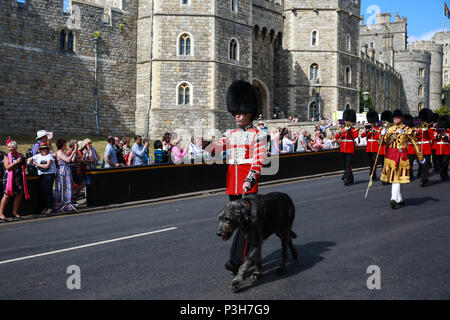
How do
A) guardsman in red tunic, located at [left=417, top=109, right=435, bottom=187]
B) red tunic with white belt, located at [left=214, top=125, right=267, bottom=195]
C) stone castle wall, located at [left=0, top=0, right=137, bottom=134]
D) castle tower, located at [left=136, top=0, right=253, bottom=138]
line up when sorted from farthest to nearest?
castle tower, located at [left=136, top=0, right=253, bottom=138]
stone castle wall, located at [left=0, top=0, right=137, bottom=134]
guardsman in red tunic, located at [left=417, top=109, right=435, bottom=187]
red tunic with white belt, located at [left=214, top=125, right=267, bottom=195]

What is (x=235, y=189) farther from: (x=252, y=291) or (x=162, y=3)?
(x=162, y=3)

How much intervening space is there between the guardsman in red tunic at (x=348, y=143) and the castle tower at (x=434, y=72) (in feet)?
255

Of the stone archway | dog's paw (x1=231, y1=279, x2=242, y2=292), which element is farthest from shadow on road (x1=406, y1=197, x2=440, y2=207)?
the stone archway

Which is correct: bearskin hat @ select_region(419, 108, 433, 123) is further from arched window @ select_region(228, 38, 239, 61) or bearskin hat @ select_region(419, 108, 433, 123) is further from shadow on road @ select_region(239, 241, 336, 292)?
arched window @ select_region(228, 38, 239, 61)

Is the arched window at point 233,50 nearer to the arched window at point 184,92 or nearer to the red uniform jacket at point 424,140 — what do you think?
the arched window at point 184,92

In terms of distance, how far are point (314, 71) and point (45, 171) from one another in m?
33.2

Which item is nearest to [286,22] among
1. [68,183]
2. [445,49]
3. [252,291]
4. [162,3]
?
[162,3]

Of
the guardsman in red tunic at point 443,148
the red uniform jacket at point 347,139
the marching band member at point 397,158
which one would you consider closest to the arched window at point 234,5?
the guardsman in red tunic at point 443,148

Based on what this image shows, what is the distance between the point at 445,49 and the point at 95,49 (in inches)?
4457

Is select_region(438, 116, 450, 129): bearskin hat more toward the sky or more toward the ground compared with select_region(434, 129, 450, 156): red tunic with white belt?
more toward the sky

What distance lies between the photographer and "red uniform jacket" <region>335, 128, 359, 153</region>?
15127mm

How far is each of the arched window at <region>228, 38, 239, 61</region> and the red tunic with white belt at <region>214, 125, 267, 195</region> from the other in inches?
1132

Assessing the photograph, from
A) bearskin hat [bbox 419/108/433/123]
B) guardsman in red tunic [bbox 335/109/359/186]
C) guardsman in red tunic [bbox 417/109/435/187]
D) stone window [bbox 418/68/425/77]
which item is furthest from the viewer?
stone window [bbox 418/68/425/77]

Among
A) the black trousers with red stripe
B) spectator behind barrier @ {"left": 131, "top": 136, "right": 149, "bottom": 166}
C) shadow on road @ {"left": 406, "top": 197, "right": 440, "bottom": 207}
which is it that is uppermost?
spectator behind barrier @ {"left": 131, "top": 136, "right": 149, "bottom": 166}
